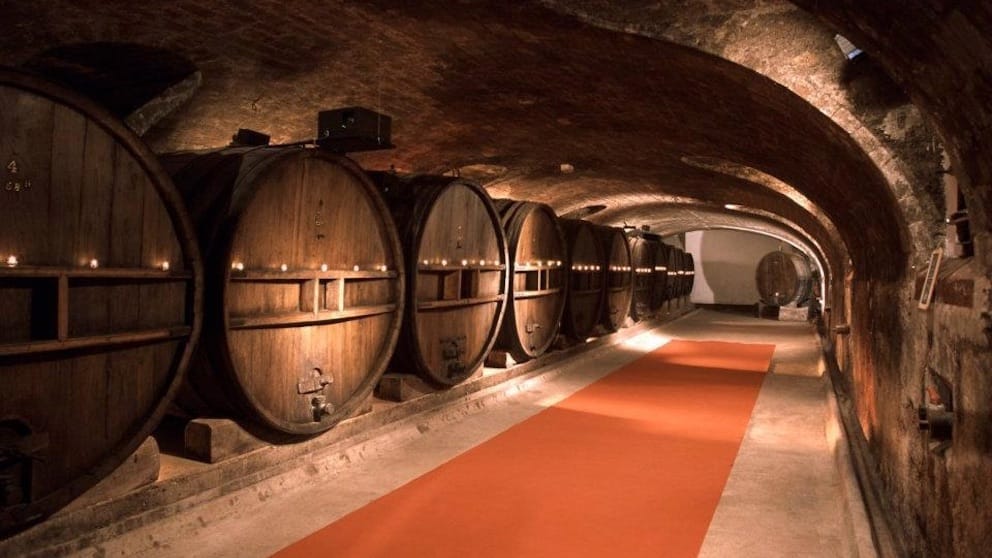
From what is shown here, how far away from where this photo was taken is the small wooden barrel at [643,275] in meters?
13.0

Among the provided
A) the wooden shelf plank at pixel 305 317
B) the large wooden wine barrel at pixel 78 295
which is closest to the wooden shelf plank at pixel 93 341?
the large wooden wine barrel at pixel 78 295

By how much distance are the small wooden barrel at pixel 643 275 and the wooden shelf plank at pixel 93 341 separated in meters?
10.3

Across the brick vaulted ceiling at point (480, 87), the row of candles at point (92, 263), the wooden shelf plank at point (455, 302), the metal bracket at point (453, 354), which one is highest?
the brick vaulted ceiling at point (480, 87)

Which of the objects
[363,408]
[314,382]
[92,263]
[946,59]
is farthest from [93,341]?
[946,59]

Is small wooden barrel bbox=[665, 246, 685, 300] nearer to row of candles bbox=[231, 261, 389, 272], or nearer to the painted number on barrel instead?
row of candles bbox=[231, 261, 389, 272]

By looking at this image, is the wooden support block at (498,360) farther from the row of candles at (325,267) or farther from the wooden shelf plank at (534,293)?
the row of candles at (325,267)

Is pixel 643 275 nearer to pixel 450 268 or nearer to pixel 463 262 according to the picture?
pixel 463 262

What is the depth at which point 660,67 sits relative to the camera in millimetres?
4242

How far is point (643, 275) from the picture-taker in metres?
14.1

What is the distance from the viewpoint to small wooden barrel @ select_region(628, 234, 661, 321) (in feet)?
42.7

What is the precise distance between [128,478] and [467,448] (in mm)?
2491

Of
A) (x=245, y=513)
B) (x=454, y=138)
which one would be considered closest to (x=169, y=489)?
(x=245, y=513)

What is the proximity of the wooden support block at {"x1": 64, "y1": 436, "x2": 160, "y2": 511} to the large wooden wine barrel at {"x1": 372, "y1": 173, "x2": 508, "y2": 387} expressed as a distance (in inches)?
85.9

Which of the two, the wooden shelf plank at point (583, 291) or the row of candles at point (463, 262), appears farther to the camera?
the wooden shelf plank at point (583, 291)
